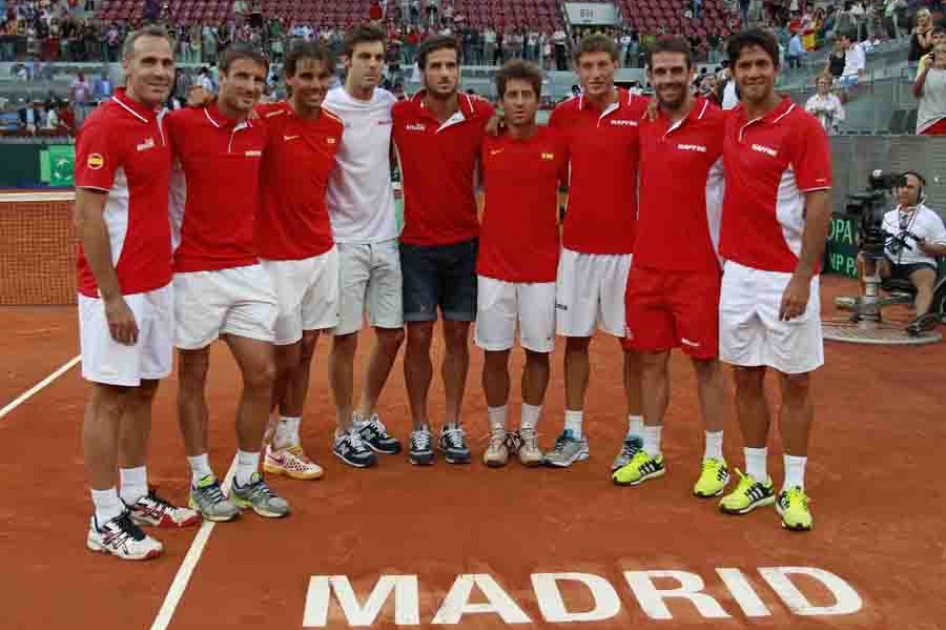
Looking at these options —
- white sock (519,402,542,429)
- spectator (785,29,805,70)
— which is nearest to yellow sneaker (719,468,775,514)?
white sock (519,402,542,429)

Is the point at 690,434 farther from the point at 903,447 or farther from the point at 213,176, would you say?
the point at 213,176

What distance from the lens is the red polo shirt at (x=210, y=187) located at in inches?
204

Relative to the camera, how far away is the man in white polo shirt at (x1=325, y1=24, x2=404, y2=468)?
6.11 metres

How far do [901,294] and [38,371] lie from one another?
28.6ft

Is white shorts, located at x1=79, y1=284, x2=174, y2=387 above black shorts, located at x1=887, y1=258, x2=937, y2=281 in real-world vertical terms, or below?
above

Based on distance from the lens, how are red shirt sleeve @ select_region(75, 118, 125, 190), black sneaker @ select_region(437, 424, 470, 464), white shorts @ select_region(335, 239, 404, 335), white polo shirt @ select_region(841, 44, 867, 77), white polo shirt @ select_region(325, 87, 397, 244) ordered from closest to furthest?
red shirt sleeve @ select_region(75, 118, 125, 190), white polo shirt @ select_region(325, 87, 397, 244), white shorts @ select_region(335, 239, 404, 335), black sneaker @ select_region(437, 424, 470, 464), white polo shirt @ select_region(841, 44, 867, 77)

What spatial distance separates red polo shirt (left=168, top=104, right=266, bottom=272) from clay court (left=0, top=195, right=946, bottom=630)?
1.42 m

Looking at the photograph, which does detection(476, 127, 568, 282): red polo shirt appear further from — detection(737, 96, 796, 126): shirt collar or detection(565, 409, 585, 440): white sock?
detection(737, 96, 796, 126): shirt collar

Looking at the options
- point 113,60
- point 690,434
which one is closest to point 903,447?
point 690,434

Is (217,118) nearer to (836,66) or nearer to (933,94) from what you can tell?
(933,94)

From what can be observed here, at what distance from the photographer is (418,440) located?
652 centimetres

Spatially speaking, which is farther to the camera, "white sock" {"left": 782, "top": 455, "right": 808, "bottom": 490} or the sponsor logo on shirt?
"white sock" {"left": 782, "top": 455, "right": 808, "bottom": 490}

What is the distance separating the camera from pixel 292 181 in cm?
584

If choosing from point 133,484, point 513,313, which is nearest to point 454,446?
point 513,313
